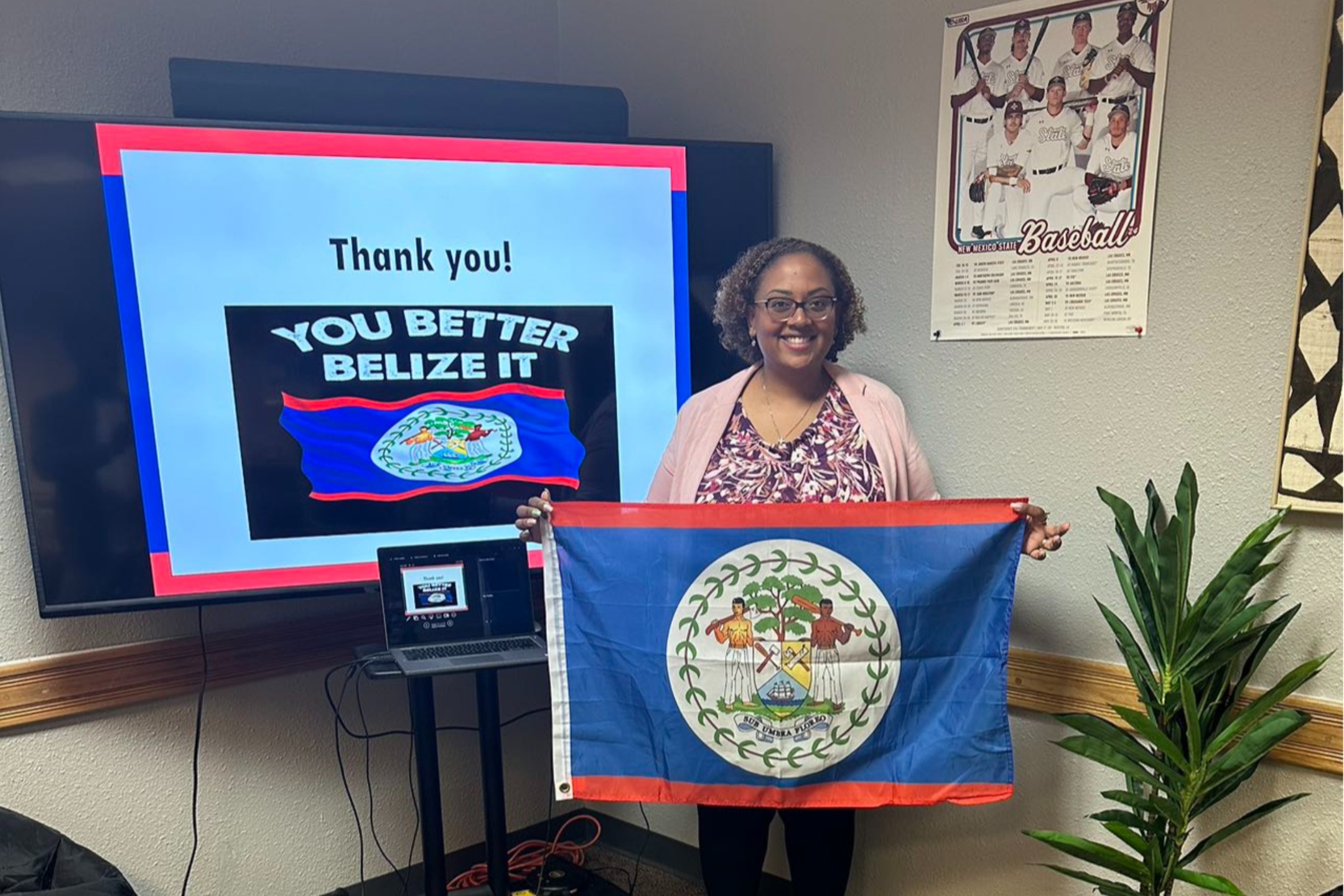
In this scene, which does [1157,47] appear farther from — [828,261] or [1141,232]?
[828,261]

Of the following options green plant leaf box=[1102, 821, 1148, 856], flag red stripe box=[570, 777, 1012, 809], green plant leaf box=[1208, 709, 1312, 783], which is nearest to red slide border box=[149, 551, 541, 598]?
flag red stripe box=[570, 777, 1012, 809]

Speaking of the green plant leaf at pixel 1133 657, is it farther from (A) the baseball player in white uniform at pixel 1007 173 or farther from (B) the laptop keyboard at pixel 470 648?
(B) the laptop keyboard at pixel 470 648

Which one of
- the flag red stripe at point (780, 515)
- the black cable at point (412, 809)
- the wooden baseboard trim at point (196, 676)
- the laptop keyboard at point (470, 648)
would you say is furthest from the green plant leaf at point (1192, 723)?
the black cable at point (412, 809)

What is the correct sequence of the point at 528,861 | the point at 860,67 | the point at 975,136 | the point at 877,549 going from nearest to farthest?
the point at 877,549
the point at 975,136
the point at 860,67
the point at 528,861

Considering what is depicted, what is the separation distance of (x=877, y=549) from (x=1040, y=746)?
0.65 meters

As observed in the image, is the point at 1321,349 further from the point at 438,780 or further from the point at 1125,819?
the point at 438,780

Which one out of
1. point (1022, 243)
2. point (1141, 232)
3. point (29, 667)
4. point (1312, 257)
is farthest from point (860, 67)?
point (29, 667)

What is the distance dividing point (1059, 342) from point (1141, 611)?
0.53m

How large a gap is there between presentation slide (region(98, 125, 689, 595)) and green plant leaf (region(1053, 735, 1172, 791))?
97 centimetres

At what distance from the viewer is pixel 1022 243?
5.81ft

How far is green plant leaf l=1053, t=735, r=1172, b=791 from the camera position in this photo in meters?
1.48

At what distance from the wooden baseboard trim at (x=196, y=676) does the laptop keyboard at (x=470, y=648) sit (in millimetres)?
564

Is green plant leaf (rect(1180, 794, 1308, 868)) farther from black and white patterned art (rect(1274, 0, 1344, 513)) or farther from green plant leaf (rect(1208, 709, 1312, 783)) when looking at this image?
black and white patterned art (rect(1274, 0, 1344, 513))

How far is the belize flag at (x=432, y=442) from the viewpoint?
1759mm
